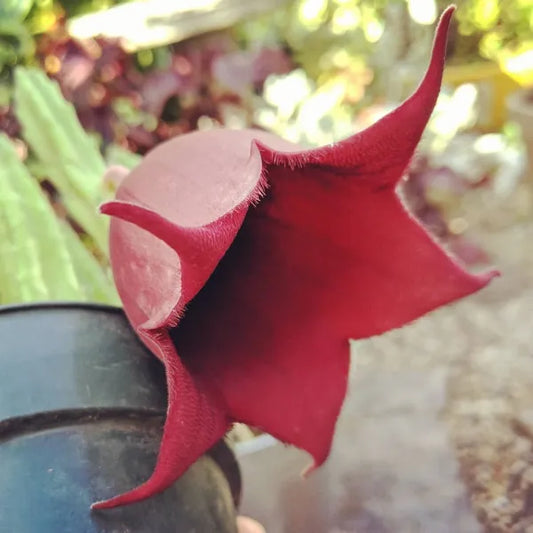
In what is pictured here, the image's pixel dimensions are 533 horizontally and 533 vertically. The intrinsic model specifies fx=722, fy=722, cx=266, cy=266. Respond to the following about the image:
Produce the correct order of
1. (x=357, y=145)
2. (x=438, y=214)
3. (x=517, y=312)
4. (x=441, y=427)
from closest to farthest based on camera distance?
1. (x=357, y=145)
2. (x=441, y=427)
3. (x=517, y=312)
4. (x=438, y=214)

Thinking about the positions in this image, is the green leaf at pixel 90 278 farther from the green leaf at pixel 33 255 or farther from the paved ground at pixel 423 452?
the paved ground at pixel 423 452

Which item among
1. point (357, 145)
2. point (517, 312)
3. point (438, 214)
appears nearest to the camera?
point (357, 145)

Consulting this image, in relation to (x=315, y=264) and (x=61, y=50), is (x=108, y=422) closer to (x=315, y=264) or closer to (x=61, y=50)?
(x=315, y=264)

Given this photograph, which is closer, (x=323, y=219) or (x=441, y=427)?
(x=323, y=219)

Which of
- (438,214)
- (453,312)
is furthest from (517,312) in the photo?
(438,214)

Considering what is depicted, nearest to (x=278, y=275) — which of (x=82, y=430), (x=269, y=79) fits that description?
(x=82, y=430)

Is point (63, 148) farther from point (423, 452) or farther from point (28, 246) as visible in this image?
point (423, 452)
